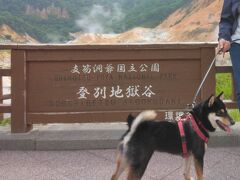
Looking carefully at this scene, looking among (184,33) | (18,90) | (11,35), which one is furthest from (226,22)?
(11,35)

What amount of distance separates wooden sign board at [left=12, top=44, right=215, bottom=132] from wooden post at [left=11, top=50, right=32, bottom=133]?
55 mm

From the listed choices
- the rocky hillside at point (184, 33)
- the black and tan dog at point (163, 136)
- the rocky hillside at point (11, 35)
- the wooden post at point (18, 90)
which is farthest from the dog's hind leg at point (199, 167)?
the rocky hillside at point (11, 35)

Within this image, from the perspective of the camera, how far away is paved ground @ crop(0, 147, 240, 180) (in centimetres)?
488

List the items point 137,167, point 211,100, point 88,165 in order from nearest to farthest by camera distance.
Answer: point 137,167, point 211,100, point 88,165

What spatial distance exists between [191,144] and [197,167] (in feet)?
0.77

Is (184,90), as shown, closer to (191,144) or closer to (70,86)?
(70,86)

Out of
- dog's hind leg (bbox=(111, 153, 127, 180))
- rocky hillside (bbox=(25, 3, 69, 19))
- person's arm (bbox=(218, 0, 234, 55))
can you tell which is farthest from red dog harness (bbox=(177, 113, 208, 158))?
rocky hillside (bbox=(25, 3, 69, 19))

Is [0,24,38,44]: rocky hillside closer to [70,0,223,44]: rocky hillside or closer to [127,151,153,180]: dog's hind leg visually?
[70,0,223,44]: rocky hillside

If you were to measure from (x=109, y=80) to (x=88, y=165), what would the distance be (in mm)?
1358

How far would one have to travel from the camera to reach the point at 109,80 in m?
6.12

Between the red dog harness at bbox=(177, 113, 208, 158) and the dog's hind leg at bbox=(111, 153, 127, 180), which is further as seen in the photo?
the red dog harness at bbox=(177, 113, 208, 158)

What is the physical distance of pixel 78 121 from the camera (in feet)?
20.2

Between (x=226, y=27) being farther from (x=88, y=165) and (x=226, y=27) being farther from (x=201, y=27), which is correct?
(x=201, y=27)

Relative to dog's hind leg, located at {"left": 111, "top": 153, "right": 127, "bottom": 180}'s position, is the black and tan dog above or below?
above
